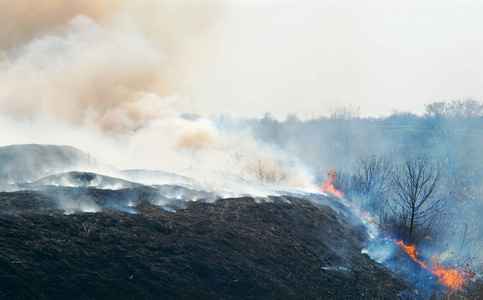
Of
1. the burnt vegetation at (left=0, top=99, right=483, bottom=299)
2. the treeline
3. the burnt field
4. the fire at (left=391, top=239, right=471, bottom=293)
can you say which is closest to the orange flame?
the fire at (left=391, top=239, right=471, bottom=293)

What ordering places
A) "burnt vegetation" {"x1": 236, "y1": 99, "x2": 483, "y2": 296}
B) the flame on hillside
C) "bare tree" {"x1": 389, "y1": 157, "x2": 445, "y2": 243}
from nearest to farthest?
the flame on hillside, "bare tree" {"x1": 389, "y1": 157, "x2": 445, "y2": 243}, "burnt vegetation" {"x1": 236, "y1": 99, "x2": 483, "y2": 296}

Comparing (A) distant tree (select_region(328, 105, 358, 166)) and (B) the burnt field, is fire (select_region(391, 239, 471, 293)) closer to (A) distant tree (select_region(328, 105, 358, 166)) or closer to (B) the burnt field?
(B) the burnt field

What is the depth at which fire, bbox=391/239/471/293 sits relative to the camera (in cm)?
1401

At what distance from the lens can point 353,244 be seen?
15.0m

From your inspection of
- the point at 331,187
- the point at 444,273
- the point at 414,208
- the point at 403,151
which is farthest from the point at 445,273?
the point at 403,151

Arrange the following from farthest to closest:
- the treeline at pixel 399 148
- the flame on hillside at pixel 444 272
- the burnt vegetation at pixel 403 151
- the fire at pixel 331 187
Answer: the treeline at pixel 399 148, the burnt vegetation at pixel 403 151, the fire at pixel 331 187, the flame on hillside at pixel 444 272

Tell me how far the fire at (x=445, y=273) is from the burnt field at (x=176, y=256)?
8.21ft

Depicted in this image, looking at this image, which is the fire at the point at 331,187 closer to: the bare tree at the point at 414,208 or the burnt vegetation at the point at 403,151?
the burnt vegetation at the point at 403,151

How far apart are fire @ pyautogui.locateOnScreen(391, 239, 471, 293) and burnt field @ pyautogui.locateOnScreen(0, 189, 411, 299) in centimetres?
250

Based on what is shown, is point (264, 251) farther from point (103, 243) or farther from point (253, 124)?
point (253, 124)

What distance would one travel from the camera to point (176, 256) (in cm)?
909

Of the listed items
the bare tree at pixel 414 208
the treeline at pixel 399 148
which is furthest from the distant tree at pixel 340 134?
the bare tree at pixel 414 208

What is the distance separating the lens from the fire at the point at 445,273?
14.0 m

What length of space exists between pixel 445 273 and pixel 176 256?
446 inches
